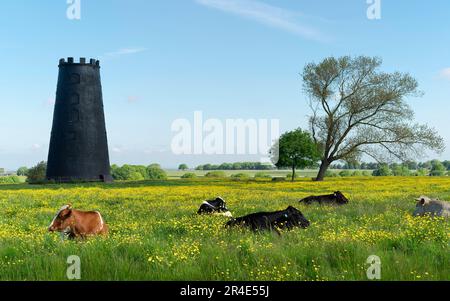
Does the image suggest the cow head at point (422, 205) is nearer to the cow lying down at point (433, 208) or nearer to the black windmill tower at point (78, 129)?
the cow lying down at point (433, 208)

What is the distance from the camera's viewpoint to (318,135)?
2269 inches

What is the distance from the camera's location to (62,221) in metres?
10.2

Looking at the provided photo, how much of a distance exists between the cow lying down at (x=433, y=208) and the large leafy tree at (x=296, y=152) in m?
43.5

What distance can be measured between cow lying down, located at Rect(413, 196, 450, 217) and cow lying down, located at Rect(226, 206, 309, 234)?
4.02m

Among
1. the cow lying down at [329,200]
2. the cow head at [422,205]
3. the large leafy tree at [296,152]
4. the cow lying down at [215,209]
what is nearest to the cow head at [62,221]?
the cow lying down at [215,209]

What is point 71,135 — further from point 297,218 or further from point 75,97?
point 297,218

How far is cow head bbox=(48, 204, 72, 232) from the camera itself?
1012 centimetres

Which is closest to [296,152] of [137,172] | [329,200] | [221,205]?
[137,172]

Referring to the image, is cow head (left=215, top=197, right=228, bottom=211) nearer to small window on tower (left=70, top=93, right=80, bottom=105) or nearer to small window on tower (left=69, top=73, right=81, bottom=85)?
small window on tower (left=70, top=93, right=80, bottom=105)

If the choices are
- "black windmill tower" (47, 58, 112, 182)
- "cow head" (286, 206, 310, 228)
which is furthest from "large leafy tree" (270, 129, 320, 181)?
"cow head" (286, 206, 310, 228)

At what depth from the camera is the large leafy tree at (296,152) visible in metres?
58.1
